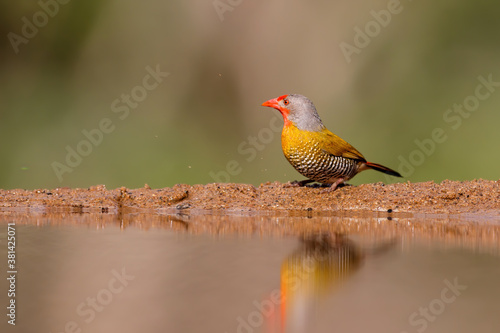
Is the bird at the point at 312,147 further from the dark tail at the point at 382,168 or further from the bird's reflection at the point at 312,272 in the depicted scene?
the bird's reflection at the point at 312,272

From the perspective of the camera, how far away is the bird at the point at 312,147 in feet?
22.1

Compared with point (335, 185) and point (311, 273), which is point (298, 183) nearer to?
point (335, 185)

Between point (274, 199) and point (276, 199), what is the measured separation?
0.02 metres

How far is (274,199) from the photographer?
643cm

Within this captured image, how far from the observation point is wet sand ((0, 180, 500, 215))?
6.11m

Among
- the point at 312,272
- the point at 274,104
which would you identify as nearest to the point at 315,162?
the point at 274,104

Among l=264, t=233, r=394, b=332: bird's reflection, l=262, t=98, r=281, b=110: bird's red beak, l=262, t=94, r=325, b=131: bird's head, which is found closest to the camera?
l=264, t=233, r=394, b=332: bird's reflection

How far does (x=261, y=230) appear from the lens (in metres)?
4.76

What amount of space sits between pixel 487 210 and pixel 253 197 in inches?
86.9

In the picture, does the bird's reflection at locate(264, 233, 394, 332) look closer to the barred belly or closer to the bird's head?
the barred belly

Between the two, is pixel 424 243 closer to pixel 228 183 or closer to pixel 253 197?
pixel 253 197

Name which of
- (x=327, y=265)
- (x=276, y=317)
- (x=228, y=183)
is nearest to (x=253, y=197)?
(x=228, y=183)

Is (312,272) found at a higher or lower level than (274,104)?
lower

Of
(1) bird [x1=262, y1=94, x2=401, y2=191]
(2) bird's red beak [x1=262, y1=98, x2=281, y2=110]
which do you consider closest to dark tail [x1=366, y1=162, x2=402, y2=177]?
(1) bird [x1=262, y1=94, x2=401, y2=191]
